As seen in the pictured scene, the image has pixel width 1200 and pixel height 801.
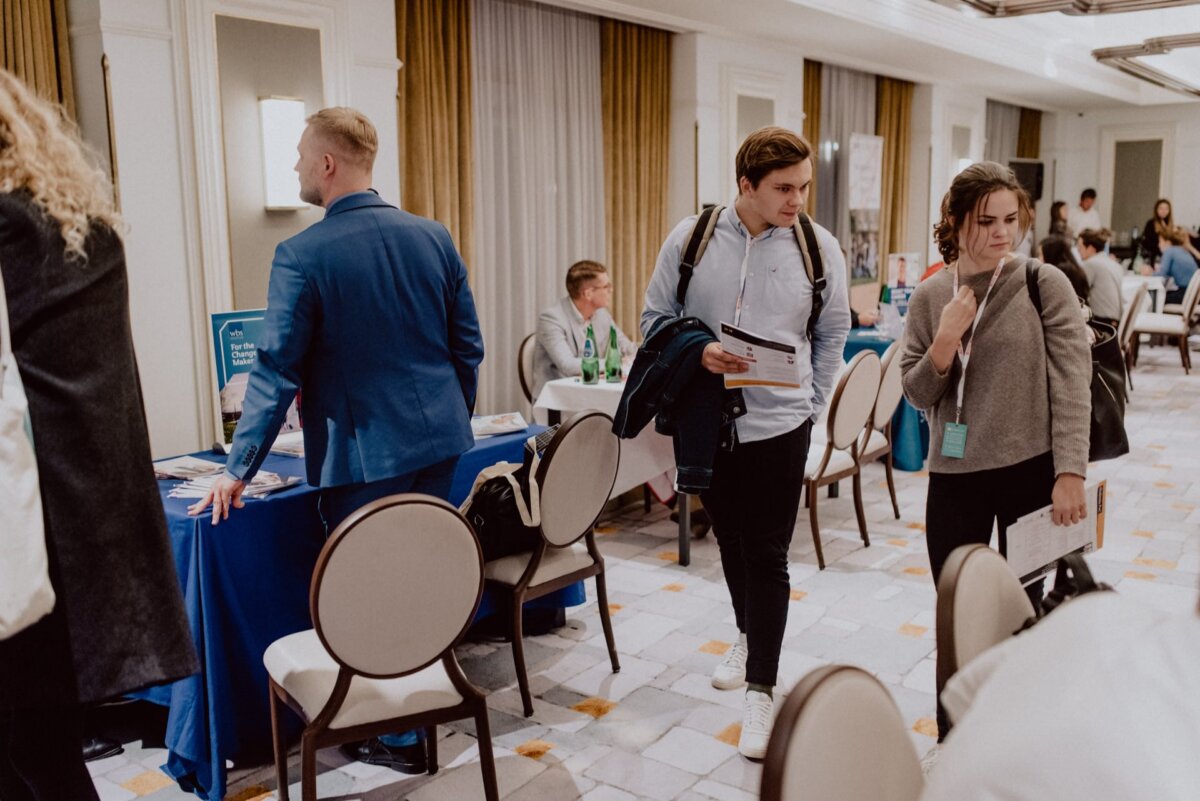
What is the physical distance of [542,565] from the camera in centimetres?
308

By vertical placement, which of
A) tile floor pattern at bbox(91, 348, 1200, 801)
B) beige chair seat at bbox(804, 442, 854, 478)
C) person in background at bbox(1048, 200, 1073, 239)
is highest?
person in background at bbox(1048, 200, 1073, 239)

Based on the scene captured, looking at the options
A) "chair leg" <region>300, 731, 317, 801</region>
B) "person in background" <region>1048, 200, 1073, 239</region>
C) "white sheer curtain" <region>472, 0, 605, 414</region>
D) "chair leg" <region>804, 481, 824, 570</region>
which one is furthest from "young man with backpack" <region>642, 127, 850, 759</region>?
"person in background" <region>1048, 200, 1073, 239</region>

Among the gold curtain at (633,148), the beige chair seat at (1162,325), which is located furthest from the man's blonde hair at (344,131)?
the beige chair seat at (1162,325)

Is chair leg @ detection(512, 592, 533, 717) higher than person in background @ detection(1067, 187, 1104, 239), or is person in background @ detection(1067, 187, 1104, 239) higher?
person in background @ detection(1067, 187, 1104, 239)

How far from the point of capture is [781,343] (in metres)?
2.52

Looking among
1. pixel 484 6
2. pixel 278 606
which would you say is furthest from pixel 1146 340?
pixel 278 606

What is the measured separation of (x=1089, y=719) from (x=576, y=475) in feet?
7.27

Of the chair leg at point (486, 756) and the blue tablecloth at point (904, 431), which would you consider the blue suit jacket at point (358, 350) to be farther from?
the blue tablecloth at point (904, 431)

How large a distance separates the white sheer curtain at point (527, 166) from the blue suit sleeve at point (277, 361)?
321cm

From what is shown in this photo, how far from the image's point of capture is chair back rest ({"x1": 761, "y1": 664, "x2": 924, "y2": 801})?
1085 millimetres

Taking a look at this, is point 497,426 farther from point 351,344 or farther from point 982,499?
point 982,499

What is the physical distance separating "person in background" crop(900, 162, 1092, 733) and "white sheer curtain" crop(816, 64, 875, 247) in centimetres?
625

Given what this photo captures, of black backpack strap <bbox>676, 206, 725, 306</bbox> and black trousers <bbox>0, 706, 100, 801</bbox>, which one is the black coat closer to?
black trousers <bbox>0, 706, 100, 801</bbox>

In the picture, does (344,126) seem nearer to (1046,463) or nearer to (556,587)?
(556,587)
